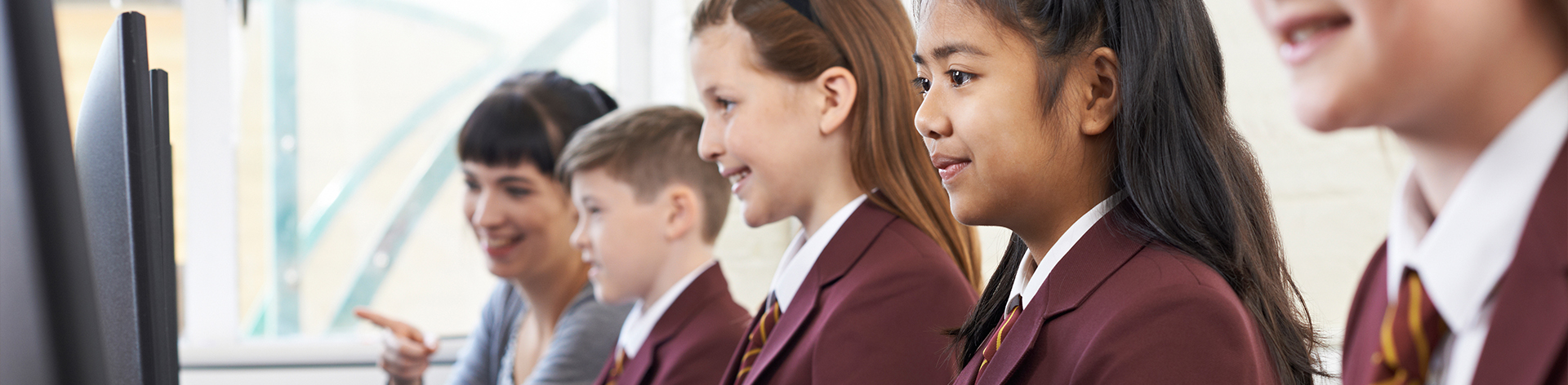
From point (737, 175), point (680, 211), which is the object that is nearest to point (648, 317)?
point (680, 211)

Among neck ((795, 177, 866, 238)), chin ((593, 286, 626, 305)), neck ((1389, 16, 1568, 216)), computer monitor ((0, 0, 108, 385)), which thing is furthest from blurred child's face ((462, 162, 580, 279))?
neck ((1389, 16, 1568, 216))

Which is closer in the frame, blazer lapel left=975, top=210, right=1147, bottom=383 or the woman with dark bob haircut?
blazer lapel left=975, top=210, right=1147, bottom=383

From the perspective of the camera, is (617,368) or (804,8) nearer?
(804,8)

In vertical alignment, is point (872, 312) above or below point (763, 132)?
below

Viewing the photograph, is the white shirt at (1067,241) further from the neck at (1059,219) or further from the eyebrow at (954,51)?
the eyebrow at (954,51)

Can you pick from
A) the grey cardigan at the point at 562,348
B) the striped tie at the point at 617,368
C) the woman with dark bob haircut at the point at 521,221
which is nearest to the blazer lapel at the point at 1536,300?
the striped tie at the point at 617,368

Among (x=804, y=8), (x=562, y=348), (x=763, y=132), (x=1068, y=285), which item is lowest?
(x=562, y=348)

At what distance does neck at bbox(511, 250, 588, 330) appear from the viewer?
70.1 inches

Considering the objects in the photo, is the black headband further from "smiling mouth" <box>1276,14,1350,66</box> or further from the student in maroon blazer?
"smiling mouth" <box>1276,14,1350,66</box>

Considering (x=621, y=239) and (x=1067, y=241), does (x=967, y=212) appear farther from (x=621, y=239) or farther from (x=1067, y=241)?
(x=621, y=239)

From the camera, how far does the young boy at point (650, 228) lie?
4.31ft

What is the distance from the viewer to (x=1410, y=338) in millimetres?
352

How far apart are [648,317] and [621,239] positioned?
0.14 m

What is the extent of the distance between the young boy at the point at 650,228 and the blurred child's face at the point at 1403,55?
3.23ft
